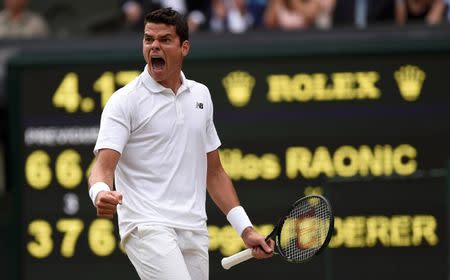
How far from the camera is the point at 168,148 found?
6043 millimetres

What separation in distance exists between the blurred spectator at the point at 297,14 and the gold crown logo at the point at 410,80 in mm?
1746

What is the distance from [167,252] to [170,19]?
105cm

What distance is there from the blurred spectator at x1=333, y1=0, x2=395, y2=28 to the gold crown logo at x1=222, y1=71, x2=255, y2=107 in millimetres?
2009

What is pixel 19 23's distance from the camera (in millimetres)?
11172

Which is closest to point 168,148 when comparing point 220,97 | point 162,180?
point 162,180

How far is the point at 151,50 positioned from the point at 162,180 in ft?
1.92

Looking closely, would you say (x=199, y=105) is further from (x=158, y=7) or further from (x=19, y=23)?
(x=19, y=23)

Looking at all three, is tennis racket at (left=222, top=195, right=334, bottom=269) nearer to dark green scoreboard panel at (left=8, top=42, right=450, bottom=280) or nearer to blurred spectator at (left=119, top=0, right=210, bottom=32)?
dark green scoreboard panel at (left=8, top=42, right=450, bottom=280)

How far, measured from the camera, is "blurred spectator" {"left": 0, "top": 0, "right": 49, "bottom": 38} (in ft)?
36.4

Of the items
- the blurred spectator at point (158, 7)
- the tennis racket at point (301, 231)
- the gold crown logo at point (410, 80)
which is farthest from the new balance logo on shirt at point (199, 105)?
the blurred spectator at point (158, 7)

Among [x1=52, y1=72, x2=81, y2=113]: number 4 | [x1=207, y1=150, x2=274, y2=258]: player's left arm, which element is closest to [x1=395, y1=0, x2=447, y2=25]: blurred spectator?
[x1=52, y1=72, x2=81, y2=113]: number 4

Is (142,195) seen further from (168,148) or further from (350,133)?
(350,133)

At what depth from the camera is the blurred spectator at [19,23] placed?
11086mm

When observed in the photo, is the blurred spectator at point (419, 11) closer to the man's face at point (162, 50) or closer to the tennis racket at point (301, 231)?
the tennis racket at point (301, 231)
